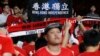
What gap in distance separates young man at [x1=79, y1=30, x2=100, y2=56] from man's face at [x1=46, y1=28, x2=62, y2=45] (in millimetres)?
498

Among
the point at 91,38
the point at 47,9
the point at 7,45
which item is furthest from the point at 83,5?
the point at 7,45

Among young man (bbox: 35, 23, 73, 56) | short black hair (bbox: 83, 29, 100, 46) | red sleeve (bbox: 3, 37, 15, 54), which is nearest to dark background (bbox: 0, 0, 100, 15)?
young man (bbox: 35, 23, 73, 56)

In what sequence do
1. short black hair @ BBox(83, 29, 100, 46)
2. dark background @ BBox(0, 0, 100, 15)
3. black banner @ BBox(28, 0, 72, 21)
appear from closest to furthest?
short black hair @ BBox(83, 29, 100, 46) → black banner @ BBox(28, 0, 72, 21) → dark background @ BBox(0, 0, 100, 15)

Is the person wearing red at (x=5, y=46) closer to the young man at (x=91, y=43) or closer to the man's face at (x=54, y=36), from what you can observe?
the man's face at (x=54, y=36)

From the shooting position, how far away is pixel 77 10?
1944cm

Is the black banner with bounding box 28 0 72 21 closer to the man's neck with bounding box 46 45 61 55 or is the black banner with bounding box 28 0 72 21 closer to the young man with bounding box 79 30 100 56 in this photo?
the man's neck with bounding box 46 45 61 55

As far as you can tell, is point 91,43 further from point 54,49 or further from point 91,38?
point 54,49

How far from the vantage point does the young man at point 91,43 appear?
593 centimetres

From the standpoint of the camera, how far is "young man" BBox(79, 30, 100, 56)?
5926 mm

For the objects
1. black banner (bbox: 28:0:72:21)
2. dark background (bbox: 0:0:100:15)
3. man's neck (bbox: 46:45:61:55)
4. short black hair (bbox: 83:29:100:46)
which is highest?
short black hair (bbox: 83:29:100:46)

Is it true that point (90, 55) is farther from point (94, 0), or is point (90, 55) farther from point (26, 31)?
point (94, 0)

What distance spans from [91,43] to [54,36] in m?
0.69

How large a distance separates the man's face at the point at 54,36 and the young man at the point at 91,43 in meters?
0.50

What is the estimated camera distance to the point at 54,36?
6.41 meters
